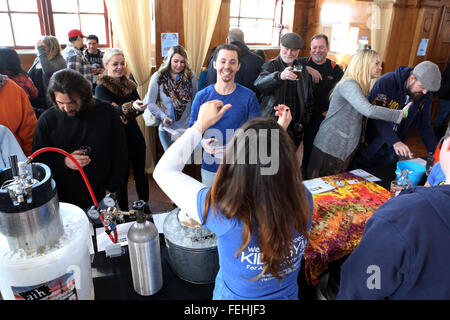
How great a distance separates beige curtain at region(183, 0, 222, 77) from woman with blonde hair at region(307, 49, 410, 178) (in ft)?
6.40

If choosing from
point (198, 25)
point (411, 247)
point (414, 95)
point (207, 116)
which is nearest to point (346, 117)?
point (414, 95)

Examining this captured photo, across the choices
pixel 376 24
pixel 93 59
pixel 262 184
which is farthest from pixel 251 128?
pixel 376 24

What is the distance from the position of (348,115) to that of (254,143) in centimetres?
190

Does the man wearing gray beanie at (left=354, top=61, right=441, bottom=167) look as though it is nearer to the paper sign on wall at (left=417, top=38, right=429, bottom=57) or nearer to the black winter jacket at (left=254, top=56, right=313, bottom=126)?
the black winter jacket at (left=254, top=56, right=313, bottom=126)

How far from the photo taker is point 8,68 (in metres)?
2.57

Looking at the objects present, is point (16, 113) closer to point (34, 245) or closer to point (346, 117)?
point (34, 245)

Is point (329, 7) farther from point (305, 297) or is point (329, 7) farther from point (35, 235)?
point (35, 235)

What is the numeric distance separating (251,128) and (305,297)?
1079 mm

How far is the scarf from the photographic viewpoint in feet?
9.37

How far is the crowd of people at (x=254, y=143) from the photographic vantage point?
0.84m

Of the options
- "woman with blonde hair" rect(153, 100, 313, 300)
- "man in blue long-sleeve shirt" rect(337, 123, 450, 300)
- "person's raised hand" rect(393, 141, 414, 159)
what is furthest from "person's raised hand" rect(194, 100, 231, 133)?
"person's raised hand" rect(393, 141, 414, 159)

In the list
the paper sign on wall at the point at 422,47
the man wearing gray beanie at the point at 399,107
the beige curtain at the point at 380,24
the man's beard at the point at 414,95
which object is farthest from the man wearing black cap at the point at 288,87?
the paper sign on wall at the point at 422,47

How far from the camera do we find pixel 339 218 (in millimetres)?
1692

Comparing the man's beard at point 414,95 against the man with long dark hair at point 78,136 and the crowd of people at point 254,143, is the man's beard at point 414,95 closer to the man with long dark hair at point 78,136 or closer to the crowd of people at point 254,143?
the crowd of people at point 254,143
